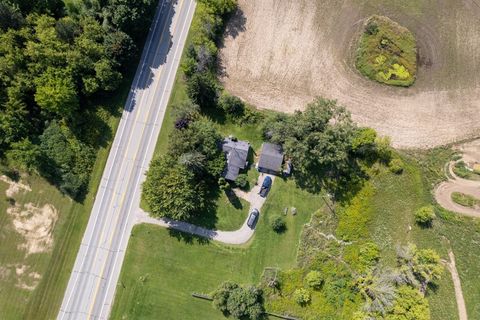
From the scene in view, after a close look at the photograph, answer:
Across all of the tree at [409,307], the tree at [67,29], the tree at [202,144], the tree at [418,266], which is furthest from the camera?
the tree at [202,144]

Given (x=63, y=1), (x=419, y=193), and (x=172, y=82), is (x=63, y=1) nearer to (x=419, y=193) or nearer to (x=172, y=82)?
(x=172, y=82)

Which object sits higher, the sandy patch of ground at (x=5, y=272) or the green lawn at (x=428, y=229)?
the green lawn at (x=428, y=229)

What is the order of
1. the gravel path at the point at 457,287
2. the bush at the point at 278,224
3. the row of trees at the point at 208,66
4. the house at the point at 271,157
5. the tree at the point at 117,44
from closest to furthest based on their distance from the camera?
the tree at the point at 117,44 < the bush at the point at 278,224 < the gravel path at the point at 457,287 < the house at the point at 271,157 < the row of trees at the point at 208,66

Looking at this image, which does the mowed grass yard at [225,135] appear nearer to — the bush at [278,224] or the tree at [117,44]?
the bush at [278,224]

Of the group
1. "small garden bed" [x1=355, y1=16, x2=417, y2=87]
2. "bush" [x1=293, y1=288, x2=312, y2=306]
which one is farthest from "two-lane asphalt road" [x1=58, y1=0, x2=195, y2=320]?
"small garden bed" [x1=355, y1=16, x2=417, y2=87]

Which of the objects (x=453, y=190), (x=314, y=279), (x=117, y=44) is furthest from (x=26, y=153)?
(x=453, y=190)

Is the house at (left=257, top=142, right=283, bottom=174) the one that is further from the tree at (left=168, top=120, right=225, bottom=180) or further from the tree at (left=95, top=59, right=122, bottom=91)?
the tree at (left=95, top=59, right=122, bottom=91)

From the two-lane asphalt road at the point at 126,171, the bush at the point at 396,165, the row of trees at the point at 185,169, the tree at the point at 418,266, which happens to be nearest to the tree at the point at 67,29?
the two-lane asphalt road at the point at 126,171
